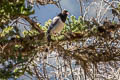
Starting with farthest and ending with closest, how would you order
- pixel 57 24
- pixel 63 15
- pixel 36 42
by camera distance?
pixel 63 15, pixel 57 24, pixel 36 42

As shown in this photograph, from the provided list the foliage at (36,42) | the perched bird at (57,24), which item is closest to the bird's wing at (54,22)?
the perched bird at (57,24)

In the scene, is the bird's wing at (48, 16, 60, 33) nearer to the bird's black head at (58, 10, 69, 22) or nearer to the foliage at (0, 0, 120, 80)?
the bird's black head at (58, 10, 69, 22)

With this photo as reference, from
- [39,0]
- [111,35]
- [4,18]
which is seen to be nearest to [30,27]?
[39,0]

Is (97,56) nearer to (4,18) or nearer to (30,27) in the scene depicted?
(30,27)

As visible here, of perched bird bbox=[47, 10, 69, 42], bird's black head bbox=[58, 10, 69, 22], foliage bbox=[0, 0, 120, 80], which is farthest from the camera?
bird's black head bbox=[58, 10, 69, 22]

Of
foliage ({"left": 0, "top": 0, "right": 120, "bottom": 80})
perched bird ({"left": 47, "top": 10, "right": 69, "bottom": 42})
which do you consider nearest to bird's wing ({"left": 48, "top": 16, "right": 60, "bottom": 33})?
perched bird ({"left": 47, "top": 10, "right": 69, "bottom": 42})

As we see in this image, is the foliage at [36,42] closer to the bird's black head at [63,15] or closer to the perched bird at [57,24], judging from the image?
the perched bird at [57,24]

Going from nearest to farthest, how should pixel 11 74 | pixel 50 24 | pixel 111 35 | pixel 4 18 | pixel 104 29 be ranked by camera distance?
pixel 11 74 < pixel 4 18 < pixel 104 29 < pixel 111 35 < pixel 50 24

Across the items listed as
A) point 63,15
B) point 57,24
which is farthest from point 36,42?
point 63,15

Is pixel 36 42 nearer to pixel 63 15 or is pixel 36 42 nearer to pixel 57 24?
pixel 57 24

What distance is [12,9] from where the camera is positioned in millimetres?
2213

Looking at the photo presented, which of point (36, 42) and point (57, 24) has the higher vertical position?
point (57, 24)

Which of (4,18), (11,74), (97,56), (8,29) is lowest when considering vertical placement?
(11,74)

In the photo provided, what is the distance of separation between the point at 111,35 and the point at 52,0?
0.89m
